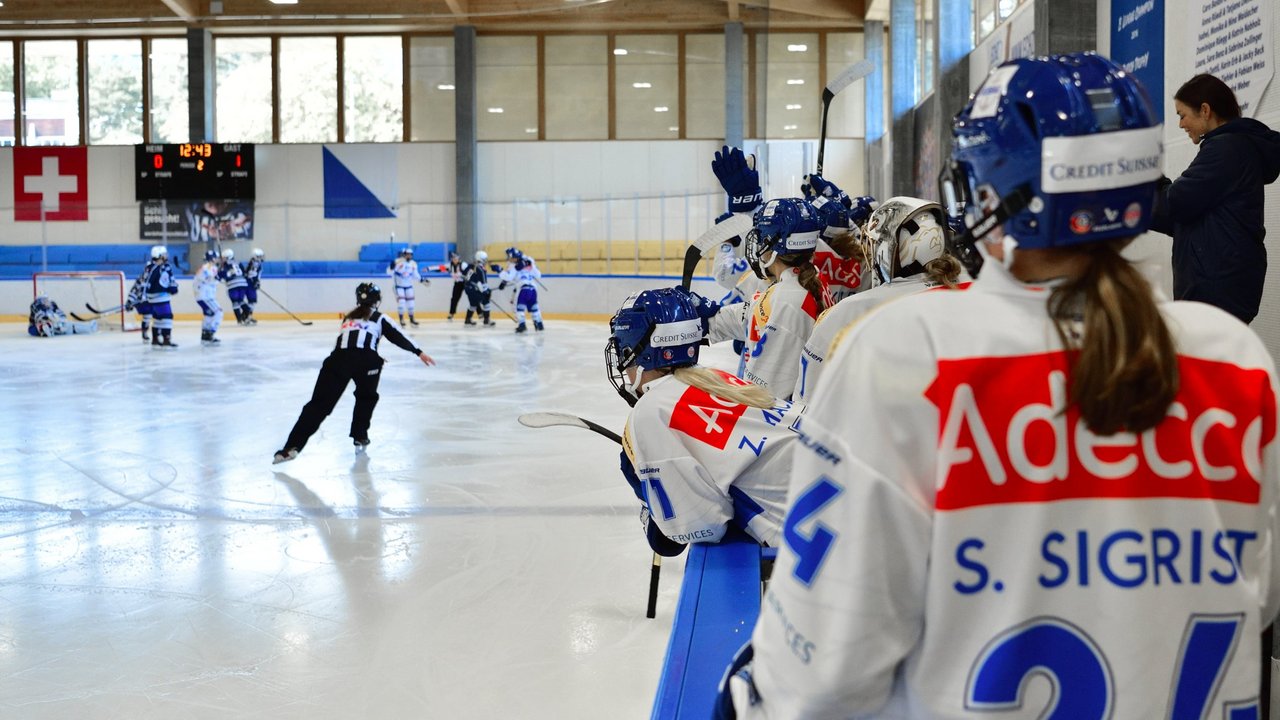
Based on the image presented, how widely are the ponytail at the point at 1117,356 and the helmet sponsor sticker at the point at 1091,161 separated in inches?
3.3

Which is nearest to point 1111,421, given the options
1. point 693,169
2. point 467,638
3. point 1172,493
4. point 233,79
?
point 1172,493

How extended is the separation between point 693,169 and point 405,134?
5816 millimetres

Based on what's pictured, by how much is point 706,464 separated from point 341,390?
4730 mm

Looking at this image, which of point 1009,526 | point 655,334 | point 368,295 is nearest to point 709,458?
point 655,334

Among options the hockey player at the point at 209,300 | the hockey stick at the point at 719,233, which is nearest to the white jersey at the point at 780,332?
the hockey stick at the point at 719,233

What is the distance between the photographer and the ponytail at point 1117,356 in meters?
0.91

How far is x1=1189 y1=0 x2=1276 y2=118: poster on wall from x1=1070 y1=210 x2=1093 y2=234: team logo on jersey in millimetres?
4017

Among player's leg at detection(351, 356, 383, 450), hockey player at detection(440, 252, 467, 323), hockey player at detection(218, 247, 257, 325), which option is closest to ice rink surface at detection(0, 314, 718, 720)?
player's leg at detection(351, 356, 383, 450)

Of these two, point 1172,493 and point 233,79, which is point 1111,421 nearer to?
point 1172,493

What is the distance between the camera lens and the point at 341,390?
6961 mm

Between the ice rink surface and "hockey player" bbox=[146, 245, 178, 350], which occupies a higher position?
"hockey player" bbox=[146, 245, 178, 350]

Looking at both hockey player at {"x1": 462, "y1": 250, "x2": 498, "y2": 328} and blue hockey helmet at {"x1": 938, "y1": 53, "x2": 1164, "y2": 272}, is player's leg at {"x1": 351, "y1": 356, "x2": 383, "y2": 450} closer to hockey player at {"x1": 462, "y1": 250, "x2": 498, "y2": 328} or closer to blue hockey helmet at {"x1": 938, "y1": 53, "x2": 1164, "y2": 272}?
blue hockey helmet at {"x1": 938, "y1": 53, "x2": 1164, "y2": 272}

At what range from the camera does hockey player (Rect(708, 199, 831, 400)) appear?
387cm

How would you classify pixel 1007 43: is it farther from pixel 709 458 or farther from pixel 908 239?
pixel 709 458
